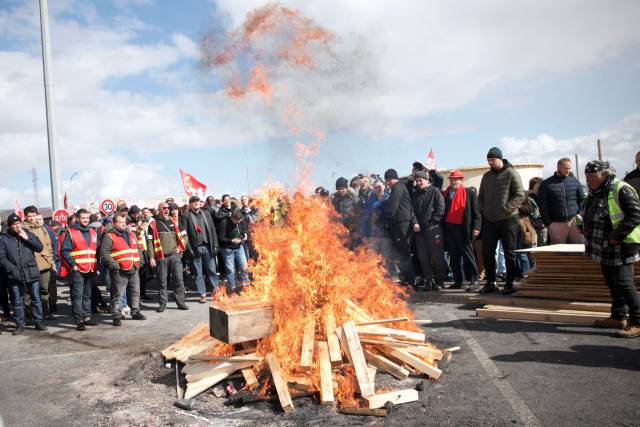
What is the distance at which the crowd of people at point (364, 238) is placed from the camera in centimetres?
861

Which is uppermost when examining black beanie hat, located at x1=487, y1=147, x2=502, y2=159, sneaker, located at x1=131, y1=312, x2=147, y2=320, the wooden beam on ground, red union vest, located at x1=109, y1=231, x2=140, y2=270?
black beanie hat, located at x1=487, y1=147, x2=502, y2=159

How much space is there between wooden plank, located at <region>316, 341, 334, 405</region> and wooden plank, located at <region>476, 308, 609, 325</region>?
11.3 ft

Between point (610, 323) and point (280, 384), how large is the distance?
4650 millimetres

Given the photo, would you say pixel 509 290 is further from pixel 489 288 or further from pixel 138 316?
pixel 138 316

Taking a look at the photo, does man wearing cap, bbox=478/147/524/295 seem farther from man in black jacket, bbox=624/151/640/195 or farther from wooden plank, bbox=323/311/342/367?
wooden plank, bbox=323/311/342/367

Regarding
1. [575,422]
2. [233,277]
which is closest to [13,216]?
[233,277]

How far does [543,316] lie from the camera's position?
272 inches

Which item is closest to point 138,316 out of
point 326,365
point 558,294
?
point 326,365

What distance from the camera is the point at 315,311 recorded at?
19.0ft

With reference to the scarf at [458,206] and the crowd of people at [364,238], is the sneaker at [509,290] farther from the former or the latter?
the scarf at [458,206]

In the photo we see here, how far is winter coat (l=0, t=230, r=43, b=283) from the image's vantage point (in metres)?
8.73

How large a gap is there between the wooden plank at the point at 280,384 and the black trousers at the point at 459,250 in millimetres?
5692

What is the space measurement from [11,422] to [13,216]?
537 centimetres

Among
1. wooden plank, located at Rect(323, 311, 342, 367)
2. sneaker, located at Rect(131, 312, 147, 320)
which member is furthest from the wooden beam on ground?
sneaker, located at Rect(131, 312, 147, 320)
